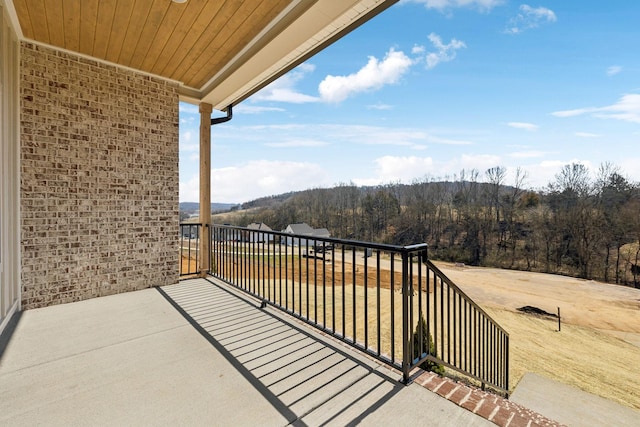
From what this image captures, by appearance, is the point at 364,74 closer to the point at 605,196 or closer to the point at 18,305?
the point at 18,305

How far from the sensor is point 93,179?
3.38 m

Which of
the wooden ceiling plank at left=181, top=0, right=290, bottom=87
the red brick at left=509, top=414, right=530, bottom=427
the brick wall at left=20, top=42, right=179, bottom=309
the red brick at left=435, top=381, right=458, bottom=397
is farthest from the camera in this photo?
the brick wall at left=20, top=42, right=179, bottom=309

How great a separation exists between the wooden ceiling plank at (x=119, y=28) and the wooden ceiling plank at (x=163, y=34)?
0.26 meters

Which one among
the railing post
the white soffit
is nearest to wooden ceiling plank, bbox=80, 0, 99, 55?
the white soffit

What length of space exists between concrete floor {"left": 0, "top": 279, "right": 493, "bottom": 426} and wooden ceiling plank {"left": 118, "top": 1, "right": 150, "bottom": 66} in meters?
2.82

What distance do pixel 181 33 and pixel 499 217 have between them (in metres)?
33.4

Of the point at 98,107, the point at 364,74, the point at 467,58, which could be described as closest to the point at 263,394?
the point at 98,107

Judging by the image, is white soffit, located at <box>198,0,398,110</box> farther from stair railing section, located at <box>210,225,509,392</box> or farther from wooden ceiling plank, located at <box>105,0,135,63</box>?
stair railing section, located at <box>210,225,509,392</box>

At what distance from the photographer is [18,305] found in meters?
2.89

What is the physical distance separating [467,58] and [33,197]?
1779 cm

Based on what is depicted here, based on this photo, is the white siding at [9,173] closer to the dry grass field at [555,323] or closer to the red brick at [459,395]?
the dry grass field at [555,323]

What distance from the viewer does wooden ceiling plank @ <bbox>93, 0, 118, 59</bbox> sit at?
2381 mm

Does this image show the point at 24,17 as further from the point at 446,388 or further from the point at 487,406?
the point at 487,406

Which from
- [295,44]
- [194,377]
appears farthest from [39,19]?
[194,377]
